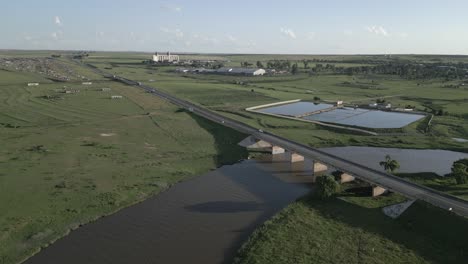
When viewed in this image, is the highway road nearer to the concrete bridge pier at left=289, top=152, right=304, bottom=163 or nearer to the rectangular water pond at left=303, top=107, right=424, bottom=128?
the concrete bridge pier at left=289, top=152, right=304, bottom=163

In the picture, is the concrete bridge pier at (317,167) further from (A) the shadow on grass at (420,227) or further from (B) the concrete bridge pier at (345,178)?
(A) the shadow on grass at (420,227)

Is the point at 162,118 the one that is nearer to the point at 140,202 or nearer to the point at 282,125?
the point at 282,125

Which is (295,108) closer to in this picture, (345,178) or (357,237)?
(345,178)

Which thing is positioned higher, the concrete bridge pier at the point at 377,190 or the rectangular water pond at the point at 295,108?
the rectangular water pond at the point at 295,108

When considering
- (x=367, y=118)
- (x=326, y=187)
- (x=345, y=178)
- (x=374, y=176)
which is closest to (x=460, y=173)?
(x=374, y=176)

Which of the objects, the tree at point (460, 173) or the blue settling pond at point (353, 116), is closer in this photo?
the tree at point (460, 173)

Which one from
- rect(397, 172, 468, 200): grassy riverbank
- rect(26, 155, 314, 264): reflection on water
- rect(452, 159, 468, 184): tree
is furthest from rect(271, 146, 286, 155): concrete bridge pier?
rect(452, 159, 468, 184): tree

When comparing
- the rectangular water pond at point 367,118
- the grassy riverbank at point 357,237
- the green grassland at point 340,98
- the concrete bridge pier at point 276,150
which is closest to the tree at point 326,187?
the grassy riverbank at point 357,237
